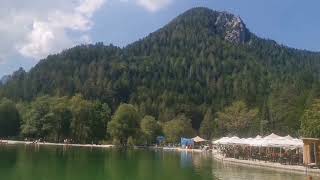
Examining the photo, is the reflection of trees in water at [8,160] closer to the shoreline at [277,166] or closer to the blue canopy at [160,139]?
the shoreline at [277,166]

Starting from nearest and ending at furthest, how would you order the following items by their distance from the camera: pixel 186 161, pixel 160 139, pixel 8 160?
pixel 8 160 < pixel 186 161 < pixel 160 139

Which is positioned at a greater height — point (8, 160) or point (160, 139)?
point (160, 139)

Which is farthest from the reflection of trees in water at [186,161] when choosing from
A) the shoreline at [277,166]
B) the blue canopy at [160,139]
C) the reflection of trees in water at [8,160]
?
the blue canopy at [160,139]

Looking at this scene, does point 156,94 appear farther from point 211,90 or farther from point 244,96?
point 244,96

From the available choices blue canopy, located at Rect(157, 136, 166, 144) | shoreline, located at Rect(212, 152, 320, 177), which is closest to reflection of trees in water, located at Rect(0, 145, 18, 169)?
shoreline, located at Rect(212, 152, 320, 177)

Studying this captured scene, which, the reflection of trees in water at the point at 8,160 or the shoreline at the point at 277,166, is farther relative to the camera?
the reflection of trees in water at the point at 8,160

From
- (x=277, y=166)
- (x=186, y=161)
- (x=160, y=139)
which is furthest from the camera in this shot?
(x=160, y=139)

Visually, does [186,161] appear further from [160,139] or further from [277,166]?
[160,139]

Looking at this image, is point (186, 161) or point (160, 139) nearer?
point (186, 161)

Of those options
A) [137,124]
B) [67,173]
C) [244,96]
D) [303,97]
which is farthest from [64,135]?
[67,173]

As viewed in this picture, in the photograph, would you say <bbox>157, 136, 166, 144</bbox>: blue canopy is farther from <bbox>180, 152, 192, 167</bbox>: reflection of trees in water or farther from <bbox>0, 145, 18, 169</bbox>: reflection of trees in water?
<bbox>0, 145, 18, 169</bbox>: reflection of trees in water

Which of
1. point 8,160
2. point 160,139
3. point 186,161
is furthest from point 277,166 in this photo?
point 160,139

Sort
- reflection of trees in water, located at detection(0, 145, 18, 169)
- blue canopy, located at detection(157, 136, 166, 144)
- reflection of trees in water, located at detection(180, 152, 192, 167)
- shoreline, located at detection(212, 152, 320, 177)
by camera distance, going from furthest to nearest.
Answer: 1. blue canopy, located at detection(157, 136, 166, 144)
2. reflection of trees in water, located at detection(180, 152, 192, 167)
3. reflection of trees in water, located at detection(0, 145, 18, 169)
4. shoreline, located at detection(212, 152, 320, 177)

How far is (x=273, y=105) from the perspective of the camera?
10825 cm
